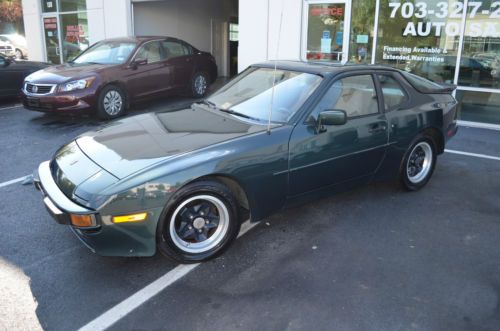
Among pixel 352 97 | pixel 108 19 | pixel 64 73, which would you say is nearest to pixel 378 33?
pixel 352 97

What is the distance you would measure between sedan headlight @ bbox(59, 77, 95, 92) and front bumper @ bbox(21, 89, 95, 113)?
0.10 m

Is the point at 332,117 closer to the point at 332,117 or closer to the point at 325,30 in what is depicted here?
the point at 332,117

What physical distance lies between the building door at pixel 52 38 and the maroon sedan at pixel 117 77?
6.27 m

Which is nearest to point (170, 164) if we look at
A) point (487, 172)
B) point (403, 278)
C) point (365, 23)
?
point (403, 278)

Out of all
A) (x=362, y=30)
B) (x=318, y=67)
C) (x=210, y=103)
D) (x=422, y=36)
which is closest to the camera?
(x=318, y=67)

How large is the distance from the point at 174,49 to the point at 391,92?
21.8 feet

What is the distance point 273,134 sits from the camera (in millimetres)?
3639

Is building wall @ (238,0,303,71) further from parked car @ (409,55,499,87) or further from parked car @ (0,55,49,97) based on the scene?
A: parked car @ (0,55,49,97)

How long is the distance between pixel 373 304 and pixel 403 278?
46 cm

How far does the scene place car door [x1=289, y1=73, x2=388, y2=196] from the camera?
12.4 ft

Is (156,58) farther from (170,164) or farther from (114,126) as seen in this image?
(170,164)

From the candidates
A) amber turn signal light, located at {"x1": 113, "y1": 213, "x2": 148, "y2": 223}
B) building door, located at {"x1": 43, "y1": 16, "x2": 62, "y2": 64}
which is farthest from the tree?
amber turn signal light, located at {"x1": 113, "y1": 213, "x2": 148, "y2": 223}

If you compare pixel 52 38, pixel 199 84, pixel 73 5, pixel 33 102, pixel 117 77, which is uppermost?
pixel 73 5

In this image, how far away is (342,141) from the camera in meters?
4.02
